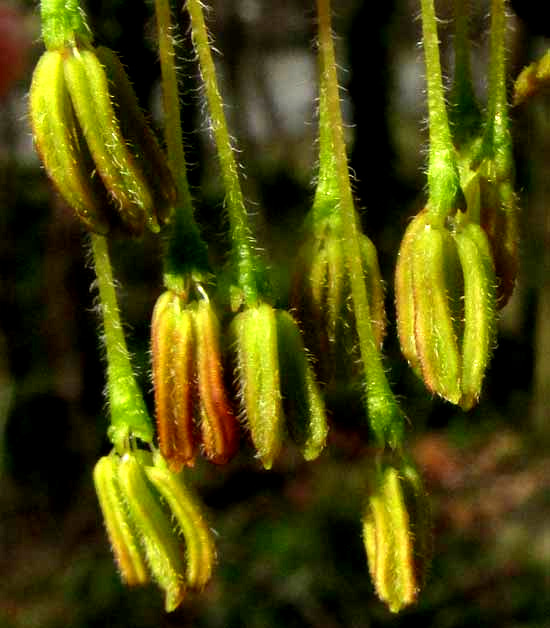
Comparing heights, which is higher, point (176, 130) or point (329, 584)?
point (176, 130)

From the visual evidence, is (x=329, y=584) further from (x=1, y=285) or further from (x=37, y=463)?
(x=1, y=285)

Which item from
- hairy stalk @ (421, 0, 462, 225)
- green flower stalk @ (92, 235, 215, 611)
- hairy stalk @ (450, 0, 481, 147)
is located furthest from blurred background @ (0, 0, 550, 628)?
green flower stalk @ (92, 235, 215, 611)

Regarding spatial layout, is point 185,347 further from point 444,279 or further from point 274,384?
point 444,279

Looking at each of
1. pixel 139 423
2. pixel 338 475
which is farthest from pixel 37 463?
pixel 139 423

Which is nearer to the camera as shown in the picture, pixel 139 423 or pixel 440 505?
pixel 139 423

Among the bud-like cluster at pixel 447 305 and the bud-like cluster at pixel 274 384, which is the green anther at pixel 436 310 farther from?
the bud-like cluster at pixel 274 384

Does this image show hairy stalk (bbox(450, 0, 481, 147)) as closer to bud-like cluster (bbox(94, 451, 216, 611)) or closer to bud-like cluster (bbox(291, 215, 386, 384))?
bud-like cluster (bbox(291, 215, 386, 384))

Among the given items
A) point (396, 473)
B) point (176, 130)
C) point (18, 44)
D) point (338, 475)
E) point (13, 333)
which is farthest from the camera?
point (13, 333)
